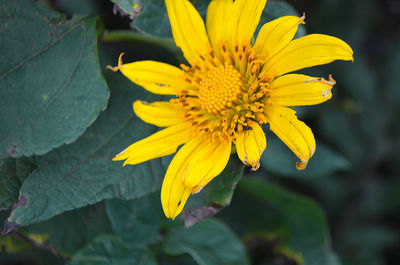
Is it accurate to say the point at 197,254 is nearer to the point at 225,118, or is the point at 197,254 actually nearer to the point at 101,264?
the point at 101,264

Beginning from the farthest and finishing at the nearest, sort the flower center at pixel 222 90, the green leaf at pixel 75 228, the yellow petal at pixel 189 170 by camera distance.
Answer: the green leaf at pixel 75 228 < the flower center at pixel 222 90 < the yellow petal at pixel 189 170

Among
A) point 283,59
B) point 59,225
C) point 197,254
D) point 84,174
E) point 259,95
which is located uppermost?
point 283,59

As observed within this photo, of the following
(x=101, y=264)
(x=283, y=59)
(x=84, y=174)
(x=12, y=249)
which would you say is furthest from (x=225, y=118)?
(x=12, y=249)

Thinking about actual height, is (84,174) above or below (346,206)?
above

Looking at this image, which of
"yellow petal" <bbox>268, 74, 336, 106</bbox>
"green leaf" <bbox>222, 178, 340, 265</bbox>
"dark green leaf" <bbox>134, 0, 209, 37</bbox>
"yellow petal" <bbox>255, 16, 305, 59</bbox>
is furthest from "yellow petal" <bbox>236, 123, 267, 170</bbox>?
"green leaf" <bbox>222, 178, 340, 265</bbox>

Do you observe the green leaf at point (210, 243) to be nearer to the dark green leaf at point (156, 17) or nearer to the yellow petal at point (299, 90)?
the yellow petal at point (299, 90)

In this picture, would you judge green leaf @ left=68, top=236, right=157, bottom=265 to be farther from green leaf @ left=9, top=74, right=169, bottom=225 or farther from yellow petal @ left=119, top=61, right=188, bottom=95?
yellow petal @ left=119, top=61, right=188, bottom=95

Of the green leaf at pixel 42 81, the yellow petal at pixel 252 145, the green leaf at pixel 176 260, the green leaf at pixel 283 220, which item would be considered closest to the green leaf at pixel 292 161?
the green leaf at pixel 283 220

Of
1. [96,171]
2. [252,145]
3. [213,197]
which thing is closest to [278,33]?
[252,145]
